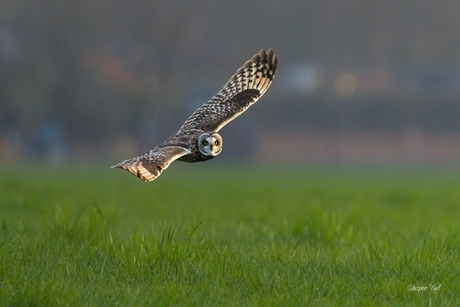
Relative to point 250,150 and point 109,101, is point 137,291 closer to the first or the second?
point 250,150

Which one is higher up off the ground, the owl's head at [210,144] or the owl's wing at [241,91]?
the owl's wing at [241,91]

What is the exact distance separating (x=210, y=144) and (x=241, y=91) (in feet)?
6.41

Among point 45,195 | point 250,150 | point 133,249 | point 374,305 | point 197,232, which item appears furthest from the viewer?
point 250,150

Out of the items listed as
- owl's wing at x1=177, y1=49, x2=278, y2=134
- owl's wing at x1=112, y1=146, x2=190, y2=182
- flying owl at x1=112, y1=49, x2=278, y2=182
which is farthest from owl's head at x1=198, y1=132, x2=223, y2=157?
owl's wing at x1=177, y1=49, x2=278, y2=134

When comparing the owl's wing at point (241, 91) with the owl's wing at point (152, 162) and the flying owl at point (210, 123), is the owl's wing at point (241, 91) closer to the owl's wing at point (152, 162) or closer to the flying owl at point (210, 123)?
the flying owl at point (210, 123)

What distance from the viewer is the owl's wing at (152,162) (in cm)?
270

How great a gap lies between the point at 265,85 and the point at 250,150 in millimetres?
46607

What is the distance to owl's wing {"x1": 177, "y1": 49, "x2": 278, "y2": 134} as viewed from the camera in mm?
4359

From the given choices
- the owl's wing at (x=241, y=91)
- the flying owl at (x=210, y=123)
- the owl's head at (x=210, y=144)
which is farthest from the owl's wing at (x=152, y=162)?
the owl's wing at (x=241, y=91)

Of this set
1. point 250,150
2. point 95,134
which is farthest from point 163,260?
point 95,134

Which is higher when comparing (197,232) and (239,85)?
(239,85)

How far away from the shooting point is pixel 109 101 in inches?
2216

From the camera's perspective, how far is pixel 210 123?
163 inches

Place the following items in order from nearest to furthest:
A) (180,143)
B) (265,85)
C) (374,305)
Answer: (180,143) < (374,305) < (265,85)
